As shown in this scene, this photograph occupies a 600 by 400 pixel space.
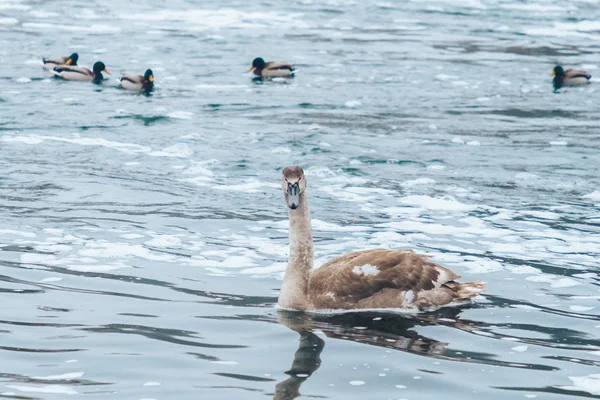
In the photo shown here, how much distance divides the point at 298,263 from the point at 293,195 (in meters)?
0.79

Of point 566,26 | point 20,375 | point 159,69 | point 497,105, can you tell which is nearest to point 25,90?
point 159,69

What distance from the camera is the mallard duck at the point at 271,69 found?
27092mm

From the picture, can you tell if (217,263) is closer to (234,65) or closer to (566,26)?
(234,65)

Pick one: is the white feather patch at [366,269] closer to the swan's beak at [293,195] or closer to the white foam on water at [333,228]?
the swan's beak at [293,195]

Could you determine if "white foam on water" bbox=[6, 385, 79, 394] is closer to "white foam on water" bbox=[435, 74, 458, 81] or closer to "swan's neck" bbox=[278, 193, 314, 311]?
"swan's neck" bbox=[278, 193, 314, 311]

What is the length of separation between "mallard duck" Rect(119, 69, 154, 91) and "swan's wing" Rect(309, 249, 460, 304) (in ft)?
51.6

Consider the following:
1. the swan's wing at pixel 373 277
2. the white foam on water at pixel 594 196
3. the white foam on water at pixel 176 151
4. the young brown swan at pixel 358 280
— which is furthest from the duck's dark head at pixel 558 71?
the swan's wing at pixel 373 277

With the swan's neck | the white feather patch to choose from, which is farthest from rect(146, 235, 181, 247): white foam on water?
the white feather patch

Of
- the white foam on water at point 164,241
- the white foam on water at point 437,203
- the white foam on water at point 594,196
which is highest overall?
the white foam on water at point 594,196

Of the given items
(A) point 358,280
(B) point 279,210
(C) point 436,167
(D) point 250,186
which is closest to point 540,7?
(C) point 436,167

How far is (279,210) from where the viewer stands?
15.2 m

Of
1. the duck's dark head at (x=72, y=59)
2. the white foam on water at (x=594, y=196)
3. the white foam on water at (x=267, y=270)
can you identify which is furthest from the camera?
the duck's dark head at (x=72, y=59)

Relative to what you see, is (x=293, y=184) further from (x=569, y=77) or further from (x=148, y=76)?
(x=569, y=77)

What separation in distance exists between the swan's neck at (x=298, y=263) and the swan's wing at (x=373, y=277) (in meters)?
0.11
